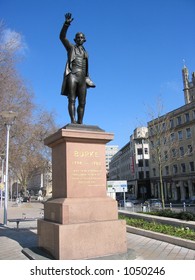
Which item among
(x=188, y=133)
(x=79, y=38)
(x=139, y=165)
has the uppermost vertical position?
(x=188, y=133)

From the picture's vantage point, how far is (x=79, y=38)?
8.90m

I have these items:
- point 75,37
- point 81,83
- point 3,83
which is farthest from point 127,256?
point 3,83

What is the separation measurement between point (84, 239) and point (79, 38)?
18.4 feet

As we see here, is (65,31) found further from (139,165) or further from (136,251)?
(139,165)

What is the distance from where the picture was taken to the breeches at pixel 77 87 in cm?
859

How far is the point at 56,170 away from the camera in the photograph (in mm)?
8133

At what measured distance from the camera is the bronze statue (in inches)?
340

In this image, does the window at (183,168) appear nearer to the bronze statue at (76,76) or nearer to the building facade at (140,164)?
the building facade at (140,164)

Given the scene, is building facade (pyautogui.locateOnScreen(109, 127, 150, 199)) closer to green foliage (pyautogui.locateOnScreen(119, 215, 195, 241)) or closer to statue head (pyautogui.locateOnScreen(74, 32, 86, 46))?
green foliage (pyautogui.locateOnScreen(119, 215, 195, 241))

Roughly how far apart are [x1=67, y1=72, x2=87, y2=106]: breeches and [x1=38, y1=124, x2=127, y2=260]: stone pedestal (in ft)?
3.67

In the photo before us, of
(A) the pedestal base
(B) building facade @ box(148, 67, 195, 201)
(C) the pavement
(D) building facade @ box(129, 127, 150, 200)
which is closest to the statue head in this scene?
(A) the pedestal base

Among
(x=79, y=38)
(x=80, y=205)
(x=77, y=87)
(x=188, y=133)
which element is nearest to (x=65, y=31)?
(x=79, y=38)

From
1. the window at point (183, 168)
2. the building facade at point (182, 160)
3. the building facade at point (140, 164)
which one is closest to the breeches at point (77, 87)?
the building facade at point (182, 160)

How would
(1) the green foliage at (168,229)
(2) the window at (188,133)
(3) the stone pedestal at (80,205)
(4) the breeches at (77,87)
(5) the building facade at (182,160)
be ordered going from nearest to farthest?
1. (3) the stone pedestal at (80,205)
2. (4) the breeches at (77,87)
3. (1) the green foliage at (168,229)
4. (5) the building facade at (182,160)
5. (2) the window at (188,133)
